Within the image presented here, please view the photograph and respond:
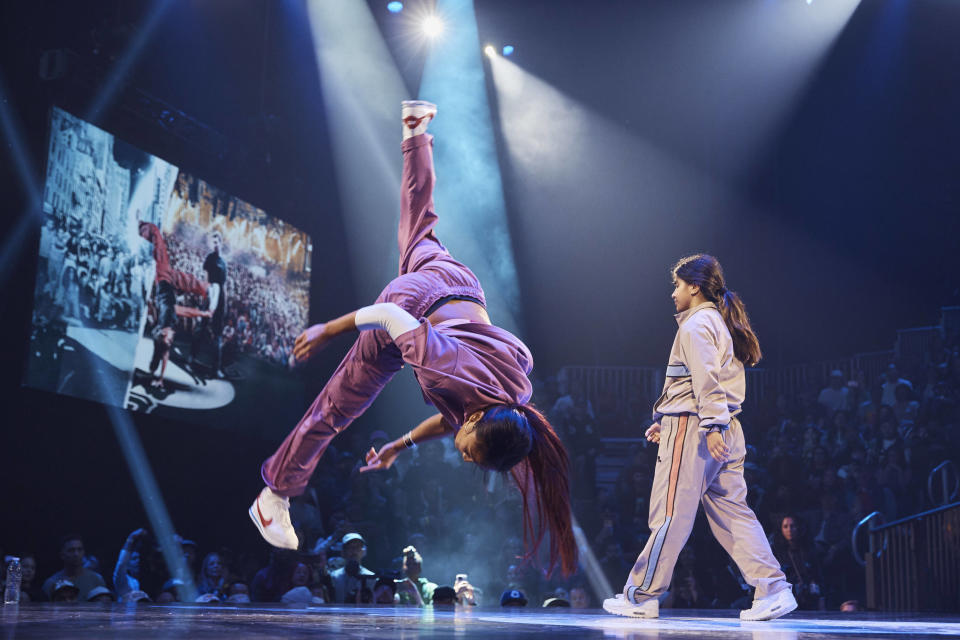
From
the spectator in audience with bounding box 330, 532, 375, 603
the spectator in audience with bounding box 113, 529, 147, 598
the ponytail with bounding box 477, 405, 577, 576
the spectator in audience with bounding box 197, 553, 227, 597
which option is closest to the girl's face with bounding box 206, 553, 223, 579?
the spectator in audience with bounding box 197, 553, 227, 597

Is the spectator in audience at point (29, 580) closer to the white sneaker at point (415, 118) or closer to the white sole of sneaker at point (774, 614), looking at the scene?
the white sneaker at point (415, 118)

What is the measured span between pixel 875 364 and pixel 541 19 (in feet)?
16.4

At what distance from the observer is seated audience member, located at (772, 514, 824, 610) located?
6039 millimetres

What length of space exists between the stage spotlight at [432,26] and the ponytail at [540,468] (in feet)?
22.7

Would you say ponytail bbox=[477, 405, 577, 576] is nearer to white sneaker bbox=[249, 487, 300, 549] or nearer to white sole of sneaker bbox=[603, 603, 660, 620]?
white sole of sneaker bbox=[603, 603, 660, 620]

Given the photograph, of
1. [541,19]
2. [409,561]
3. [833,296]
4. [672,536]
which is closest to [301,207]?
[541,19]

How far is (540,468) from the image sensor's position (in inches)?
106

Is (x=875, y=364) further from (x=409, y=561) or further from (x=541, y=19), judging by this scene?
(x=409, y=561)

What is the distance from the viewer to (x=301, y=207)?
8516mm

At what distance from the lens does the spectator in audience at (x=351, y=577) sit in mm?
5637

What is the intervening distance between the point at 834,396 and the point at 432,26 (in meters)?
5.43

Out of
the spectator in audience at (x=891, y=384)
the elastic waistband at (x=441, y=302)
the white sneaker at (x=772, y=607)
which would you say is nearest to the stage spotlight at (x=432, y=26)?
the spectator in audience at (x=891, y=384)

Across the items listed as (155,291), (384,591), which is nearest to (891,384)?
(384,591)

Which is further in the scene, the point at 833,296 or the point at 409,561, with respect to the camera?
the point at 833,296
